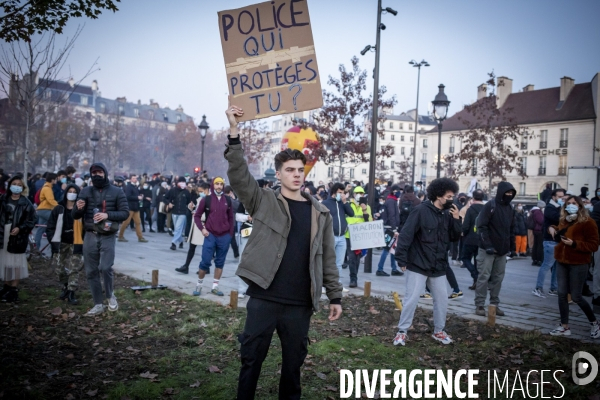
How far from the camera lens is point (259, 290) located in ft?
12.3

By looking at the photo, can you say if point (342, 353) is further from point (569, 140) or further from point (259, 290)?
point (569, 140)

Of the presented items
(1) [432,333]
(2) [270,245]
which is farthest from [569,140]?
(2) [270,245]

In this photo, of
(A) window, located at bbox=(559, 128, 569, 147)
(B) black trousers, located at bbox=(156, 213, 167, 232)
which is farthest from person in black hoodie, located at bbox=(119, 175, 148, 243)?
(A) window, located at bbox=(559, 128, 569, 147)

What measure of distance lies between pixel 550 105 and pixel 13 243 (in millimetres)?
63222

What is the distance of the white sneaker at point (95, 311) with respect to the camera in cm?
754

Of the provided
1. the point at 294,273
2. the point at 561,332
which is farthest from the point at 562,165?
the point at 294,273

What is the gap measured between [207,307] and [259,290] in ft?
15.8

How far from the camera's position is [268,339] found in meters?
3.74

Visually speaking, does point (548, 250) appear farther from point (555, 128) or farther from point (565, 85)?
point (565, 85)

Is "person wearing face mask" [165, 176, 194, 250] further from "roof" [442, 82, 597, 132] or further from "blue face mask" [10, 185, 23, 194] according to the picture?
"roof" [442, 82, 597, 132]

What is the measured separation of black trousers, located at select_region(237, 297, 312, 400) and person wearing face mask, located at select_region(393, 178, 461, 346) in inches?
123

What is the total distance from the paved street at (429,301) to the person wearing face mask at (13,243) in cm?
283

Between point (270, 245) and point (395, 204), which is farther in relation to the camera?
point (395, 204)

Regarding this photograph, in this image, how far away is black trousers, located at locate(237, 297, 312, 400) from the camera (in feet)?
12.0
